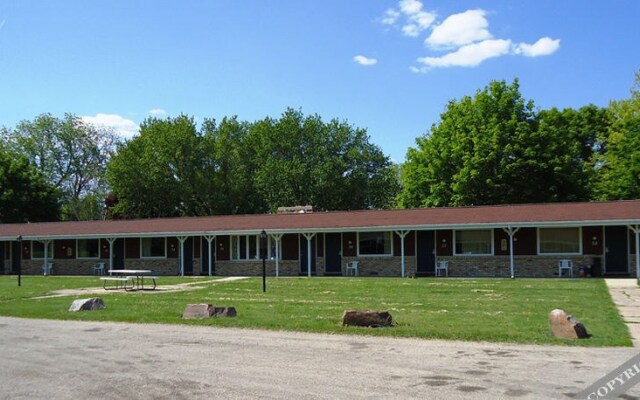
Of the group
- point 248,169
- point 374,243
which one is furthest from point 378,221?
point 248,169

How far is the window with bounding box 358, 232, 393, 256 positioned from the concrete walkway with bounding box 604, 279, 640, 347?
9.42m

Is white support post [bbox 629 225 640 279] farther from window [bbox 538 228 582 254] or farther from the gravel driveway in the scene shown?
the gravel driveway

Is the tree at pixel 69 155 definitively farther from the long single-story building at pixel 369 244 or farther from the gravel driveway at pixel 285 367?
the gravel driveway at pixel 285 367

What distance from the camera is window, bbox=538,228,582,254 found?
25.7 m

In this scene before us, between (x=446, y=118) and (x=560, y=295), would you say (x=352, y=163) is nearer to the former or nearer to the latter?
(x=446, y=118)

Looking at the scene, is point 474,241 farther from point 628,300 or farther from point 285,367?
point 285,367

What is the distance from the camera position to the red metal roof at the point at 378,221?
25375 millimetres

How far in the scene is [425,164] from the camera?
154 feet

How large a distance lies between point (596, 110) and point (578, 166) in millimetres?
9146

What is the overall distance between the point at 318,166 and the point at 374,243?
2292 cm

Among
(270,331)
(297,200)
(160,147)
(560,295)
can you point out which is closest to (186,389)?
(270,331)

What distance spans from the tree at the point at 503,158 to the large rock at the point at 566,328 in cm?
3013

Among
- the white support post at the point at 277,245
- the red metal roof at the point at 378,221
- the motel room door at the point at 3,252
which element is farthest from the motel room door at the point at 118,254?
the white support post at the point at 277,245

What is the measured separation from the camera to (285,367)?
28.2 feet
